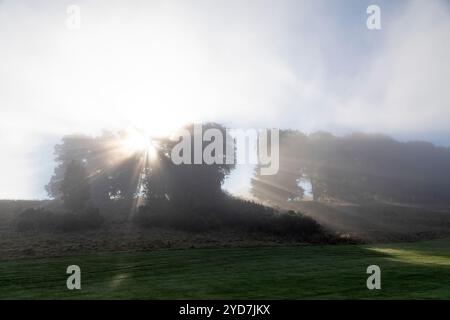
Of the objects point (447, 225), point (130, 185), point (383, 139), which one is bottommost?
point (447, 225)

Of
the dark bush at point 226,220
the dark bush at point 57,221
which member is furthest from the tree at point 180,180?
the dark bush at point 57,221

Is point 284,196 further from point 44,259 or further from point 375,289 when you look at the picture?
point 375,289

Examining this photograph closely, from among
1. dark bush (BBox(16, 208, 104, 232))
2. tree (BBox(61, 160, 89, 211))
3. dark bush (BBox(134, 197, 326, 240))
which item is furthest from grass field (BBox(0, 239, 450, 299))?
tree (BBox(61, 160, 89, 211))

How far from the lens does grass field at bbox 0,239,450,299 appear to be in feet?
55.2

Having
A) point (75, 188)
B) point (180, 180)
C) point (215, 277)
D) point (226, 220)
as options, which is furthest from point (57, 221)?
point (215, 277)

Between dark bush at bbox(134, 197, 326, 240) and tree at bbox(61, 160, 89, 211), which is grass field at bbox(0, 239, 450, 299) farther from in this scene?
tree at bbox(61, 160, 89, 211)

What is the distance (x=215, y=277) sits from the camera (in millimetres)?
21250

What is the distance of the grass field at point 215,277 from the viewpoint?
16.8 meters

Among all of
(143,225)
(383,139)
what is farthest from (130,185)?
(383,139)

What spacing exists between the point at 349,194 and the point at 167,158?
5168 cm

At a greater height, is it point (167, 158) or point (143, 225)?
point (167, 158)

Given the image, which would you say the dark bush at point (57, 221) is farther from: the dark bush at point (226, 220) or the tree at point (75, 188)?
the dark bush at point (226, 220)

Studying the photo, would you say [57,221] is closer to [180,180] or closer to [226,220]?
[180,180]
